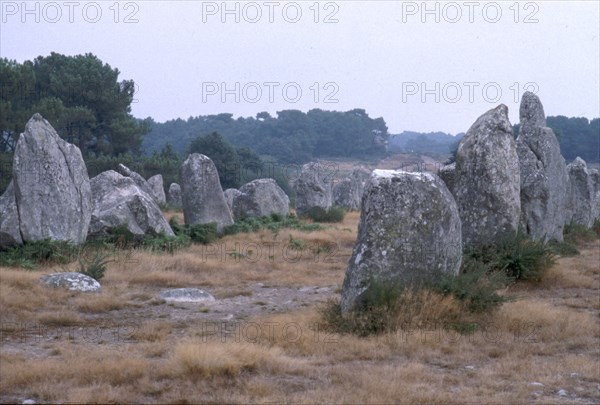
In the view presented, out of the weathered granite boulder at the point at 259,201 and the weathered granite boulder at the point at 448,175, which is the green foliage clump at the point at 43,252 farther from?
the weathered granite boulder at the point at 259,201

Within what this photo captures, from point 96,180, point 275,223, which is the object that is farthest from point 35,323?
point 275,223

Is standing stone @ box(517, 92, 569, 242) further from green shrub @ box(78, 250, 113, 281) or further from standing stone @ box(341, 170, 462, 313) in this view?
green shrub @ box(78, 250, 113, 281)

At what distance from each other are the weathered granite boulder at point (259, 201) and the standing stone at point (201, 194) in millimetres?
4673

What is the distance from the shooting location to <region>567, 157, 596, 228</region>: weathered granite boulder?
23.2m

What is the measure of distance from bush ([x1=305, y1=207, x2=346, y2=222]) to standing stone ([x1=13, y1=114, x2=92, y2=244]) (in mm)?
13414

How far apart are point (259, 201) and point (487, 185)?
13338mm

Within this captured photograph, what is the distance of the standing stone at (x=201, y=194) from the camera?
20.7 m

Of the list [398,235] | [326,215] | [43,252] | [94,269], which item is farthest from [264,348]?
[326,215]

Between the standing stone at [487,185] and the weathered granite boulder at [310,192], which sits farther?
the weathered granite boulder at [310,192]

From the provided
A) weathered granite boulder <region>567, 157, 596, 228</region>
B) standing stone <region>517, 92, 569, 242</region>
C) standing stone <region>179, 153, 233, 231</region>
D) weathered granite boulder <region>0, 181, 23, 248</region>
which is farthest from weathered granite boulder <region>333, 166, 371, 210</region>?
weathered granite boulder <region>0, 181, 23, 248</region>

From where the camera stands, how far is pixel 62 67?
3703 centimetres

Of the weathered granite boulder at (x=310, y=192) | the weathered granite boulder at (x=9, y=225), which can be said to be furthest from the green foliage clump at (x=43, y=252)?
the weathered granite boulder at (x=310, y=192)

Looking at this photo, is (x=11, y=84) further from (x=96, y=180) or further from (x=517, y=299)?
(x=517, y=299)

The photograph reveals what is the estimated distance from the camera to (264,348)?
7352mm
